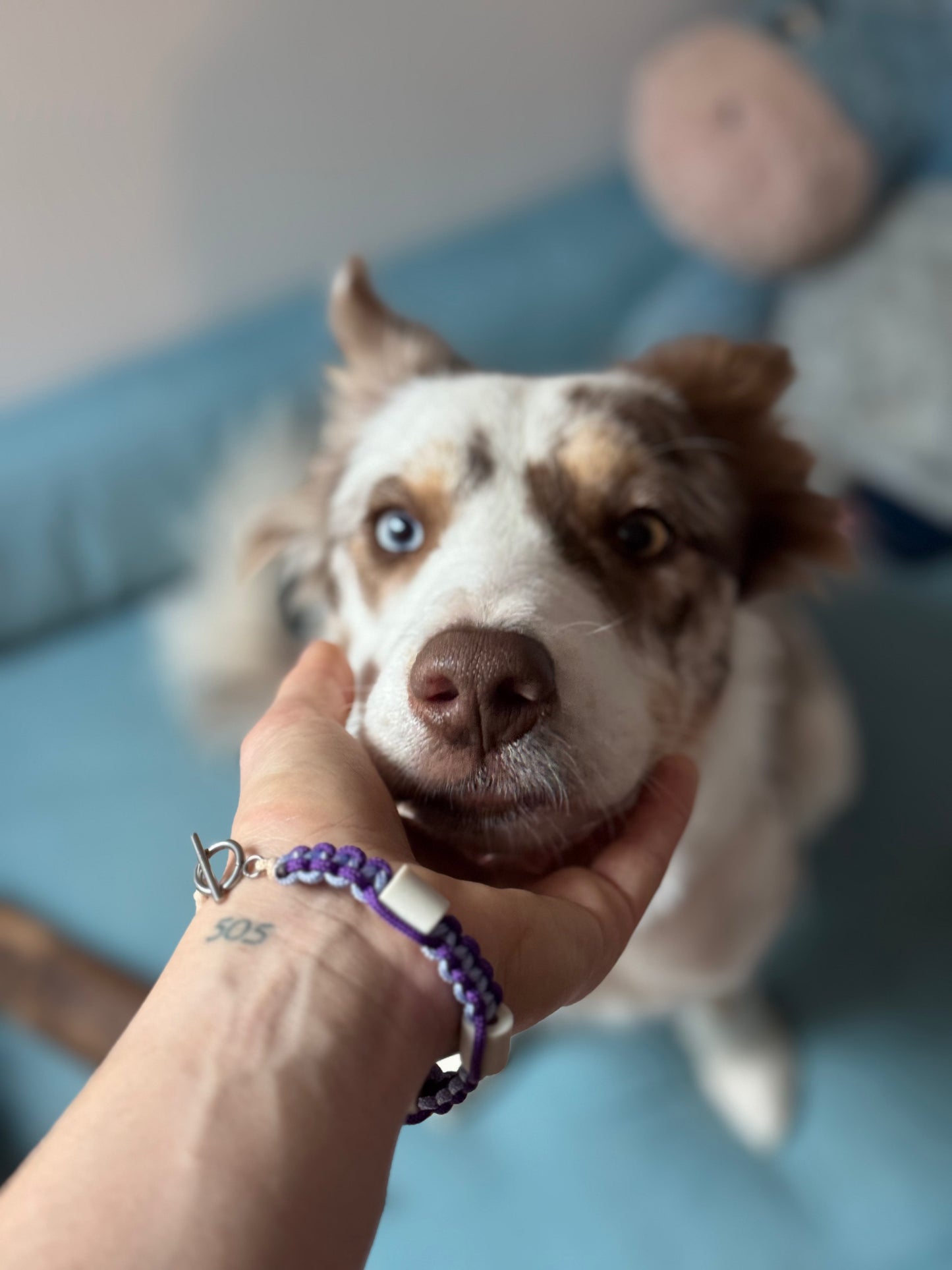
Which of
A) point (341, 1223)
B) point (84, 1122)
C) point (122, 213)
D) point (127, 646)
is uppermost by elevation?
point (122, 213)

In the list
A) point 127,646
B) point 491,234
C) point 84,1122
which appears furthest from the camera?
point 491,234

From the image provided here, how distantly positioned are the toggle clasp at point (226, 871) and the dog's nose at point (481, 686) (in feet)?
0.66

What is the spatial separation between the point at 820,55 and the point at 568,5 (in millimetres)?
671

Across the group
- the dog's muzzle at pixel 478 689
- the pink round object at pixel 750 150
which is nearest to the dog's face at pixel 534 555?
the dog's muzzle at pixel 478 689

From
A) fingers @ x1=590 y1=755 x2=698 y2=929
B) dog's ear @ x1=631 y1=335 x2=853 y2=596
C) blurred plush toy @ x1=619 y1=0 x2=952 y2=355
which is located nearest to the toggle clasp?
fingers @ x1=590 y1=755 x2=698 y2=929

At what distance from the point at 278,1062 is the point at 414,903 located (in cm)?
14

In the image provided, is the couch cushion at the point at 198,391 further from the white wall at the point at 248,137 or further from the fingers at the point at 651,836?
the fingers at the point at 651,836

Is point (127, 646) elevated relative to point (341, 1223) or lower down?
lower down

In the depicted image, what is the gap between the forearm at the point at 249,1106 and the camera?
0.58 m

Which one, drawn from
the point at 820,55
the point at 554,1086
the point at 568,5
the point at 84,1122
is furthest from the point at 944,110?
the point at 84,1122

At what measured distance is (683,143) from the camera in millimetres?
2250

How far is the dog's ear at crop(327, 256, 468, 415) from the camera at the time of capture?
1419 mm

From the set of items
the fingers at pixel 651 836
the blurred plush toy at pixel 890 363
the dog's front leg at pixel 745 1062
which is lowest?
the dog's front leg at pixel 745 1062

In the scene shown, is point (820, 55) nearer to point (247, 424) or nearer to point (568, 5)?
point (568, 5)
